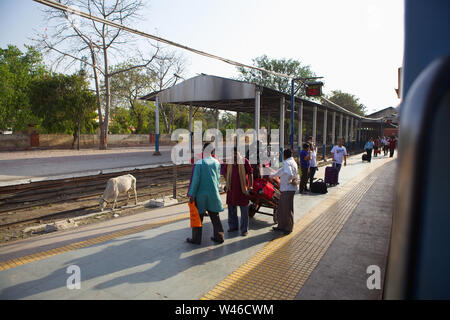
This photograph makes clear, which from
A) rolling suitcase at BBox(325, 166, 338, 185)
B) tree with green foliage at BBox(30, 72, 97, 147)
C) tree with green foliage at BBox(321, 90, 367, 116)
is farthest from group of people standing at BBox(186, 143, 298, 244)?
tree with green foliage at BBox(321, 90, 367, 116)

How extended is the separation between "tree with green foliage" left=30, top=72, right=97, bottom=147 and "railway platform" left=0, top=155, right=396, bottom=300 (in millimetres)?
25919

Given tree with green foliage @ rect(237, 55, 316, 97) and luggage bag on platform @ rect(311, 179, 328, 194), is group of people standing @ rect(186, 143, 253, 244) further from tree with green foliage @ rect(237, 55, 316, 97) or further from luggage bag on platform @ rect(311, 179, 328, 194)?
tree with green foliage @ rect(237, 55, 316, 97)

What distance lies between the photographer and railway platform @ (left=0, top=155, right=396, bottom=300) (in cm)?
376

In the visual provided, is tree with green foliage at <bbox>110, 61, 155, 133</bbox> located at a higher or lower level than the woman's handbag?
higher

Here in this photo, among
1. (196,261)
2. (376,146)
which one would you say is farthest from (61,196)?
(376,146)

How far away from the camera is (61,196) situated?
34.7 ft

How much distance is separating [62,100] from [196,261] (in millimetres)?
28842

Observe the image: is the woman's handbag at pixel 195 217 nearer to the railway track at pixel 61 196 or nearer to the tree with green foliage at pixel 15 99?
the railway track at pixel 61 196

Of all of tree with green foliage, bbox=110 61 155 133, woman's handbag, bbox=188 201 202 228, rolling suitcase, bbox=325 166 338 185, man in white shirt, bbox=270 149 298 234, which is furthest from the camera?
tree with green foliage, bbox=110 61 155 133

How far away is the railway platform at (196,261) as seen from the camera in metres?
3.76

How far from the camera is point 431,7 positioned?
1.19 m

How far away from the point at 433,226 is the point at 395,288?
0.63ft
